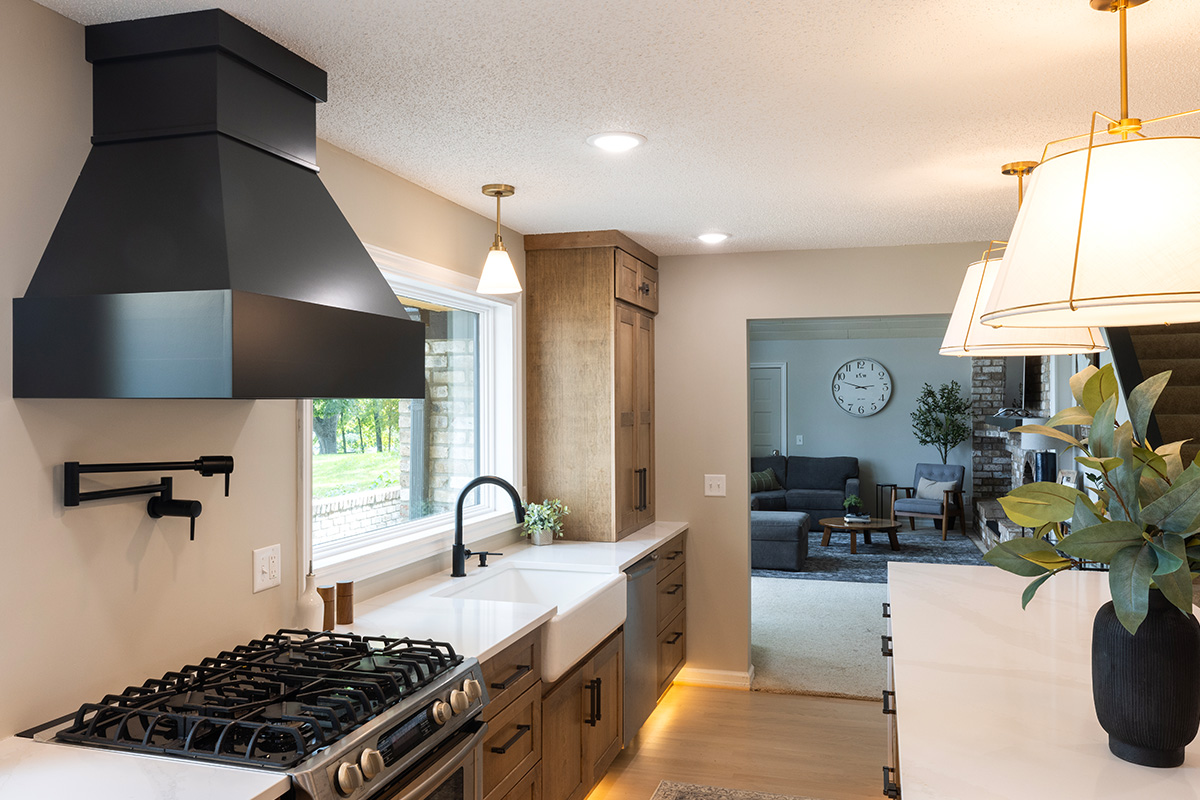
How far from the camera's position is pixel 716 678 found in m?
4.74

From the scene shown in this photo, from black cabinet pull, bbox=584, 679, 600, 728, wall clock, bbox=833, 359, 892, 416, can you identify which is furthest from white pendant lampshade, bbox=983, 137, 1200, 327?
wall clock, bbox=833, 359, 892, 416

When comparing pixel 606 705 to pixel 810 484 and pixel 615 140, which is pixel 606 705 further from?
pixel 810 484

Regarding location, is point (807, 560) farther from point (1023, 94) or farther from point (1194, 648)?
point (1194, 648)

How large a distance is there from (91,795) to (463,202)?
2.56m

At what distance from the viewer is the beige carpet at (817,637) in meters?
4.75

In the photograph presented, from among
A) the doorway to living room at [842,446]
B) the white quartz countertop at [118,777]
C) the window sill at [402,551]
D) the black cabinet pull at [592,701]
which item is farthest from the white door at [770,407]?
the white quartz countertop at [118,777]

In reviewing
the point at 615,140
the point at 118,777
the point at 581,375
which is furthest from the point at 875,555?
the point at 118,777

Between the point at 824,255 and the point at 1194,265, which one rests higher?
the point at 824,255

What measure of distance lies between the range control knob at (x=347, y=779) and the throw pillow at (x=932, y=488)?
29.0 feet

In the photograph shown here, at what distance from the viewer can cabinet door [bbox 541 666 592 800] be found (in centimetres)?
281

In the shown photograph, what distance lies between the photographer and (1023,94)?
7.49ft

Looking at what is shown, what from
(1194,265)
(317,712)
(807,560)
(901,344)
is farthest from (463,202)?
(901,344)

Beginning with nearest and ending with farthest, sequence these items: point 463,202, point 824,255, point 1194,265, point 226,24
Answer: point 1194,265, point 226,24, point 463,202, point 824,255

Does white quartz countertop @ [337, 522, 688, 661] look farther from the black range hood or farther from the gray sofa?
the gray sofa
